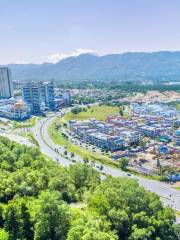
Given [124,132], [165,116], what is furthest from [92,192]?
[165,116]

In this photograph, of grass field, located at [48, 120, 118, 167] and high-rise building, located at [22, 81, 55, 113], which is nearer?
grass field, located at [48, 120, 118, 167]

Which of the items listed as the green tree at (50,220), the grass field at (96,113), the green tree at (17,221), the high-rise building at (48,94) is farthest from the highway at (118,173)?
the high-rise building at (48,94)

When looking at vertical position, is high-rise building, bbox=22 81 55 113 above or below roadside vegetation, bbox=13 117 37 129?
above

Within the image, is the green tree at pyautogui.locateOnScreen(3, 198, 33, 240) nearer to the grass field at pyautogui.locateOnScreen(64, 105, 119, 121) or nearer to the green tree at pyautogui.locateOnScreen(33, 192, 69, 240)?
the green tree at pyautogui.locateOnScreen(33, 192, 69, 240)

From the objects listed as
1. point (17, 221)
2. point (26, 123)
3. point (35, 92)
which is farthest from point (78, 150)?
point (35, 92)

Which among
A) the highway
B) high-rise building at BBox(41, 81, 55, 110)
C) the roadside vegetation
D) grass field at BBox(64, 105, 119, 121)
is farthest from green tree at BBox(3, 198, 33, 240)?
high-rise building at BBox(41, 81, 55, 110)

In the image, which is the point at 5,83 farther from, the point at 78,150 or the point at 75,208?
the point at 75,208
